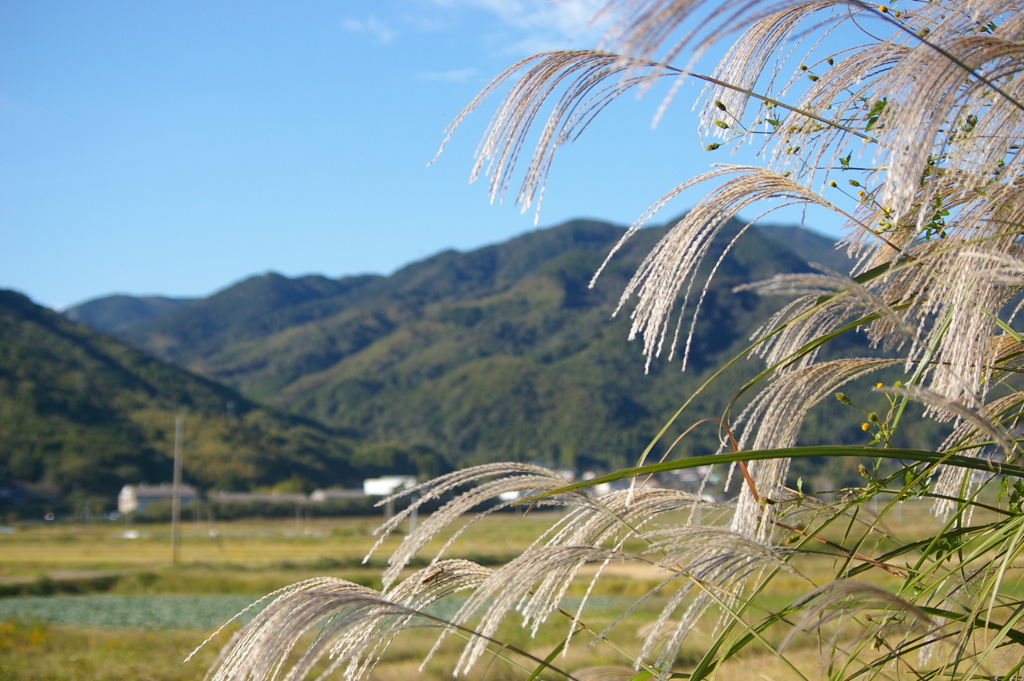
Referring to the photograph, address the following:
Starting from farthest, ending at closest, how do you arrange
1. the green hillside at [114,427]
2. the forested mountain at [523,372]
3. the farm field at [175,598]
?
1. the forested mountain at [523,372]
2. the green hillside at [114,427]
3. the farm field at [175,598]

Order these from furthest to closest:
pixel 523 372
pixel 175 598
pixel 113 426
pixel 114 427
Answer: pixel 523 372
pixel 113 426
pixel 114 427
pixel 175 598

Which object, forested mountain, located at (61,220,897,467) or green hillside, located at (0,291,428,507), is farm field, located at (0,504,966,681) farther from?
forested mountain, located at (61,220,897,467)

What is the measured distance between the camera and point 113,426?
79.9m

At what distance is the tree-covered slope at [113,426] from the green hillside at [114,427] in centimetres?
11

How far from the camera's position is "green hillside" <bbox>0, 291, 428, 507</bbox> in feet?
234

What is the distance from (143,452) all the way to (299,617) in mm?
84404

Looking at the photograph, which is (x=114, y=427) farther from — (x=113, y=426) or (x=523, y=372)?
(x=523, y=372)

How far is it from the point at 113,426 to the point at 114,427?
39cm

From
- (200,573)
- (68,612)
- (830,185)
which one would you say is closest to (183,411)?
(200,573)

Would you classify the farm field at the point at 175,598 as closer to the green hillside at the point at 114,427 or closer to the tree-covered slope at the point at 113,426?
the green hillside at the point at 114,427

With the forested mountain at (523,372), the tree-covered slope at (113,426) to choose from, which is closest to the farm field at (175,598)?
the tree-covered slope at (113,426)

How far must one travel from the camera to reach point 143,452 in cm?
7850

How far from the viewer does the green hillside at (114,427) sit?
234 ft

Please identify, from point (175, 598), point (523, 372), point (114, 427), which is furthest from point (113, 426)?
point (175, 598)
